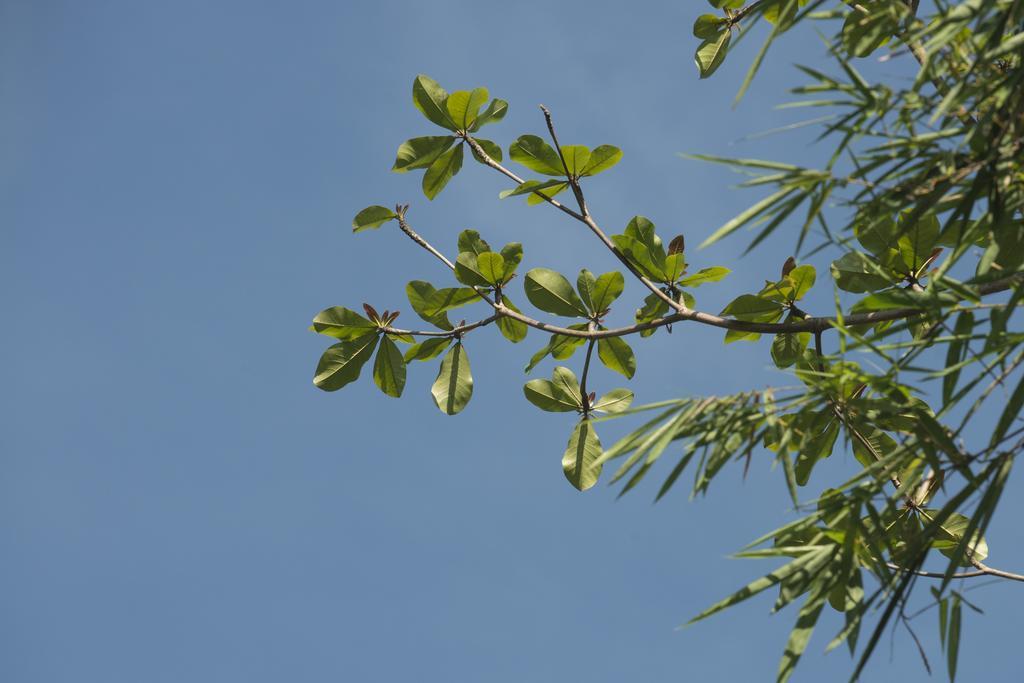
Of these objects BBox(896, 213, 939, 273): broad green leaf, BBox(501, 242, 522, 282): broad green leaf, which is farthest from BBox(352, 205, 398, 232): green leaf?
BBox(896, 213, 939, 273): broad green leaf

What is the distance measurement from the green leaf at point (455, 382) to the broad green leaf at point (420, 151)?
1.58 feet

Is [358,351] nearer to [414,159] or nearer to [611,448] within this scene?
[414,159]

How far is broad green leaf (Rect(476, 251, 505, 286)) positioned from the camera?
7.53ft

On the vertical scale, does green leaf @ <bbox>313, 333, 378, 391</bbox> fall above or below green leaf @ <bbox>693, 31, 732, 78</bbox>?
below

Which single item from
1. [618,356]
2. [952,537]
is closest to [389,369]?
[618,356]

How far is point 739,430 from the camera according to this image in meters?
1.76

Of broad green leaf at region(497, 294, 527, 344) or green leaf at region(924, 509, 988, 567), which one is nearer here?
green leaf at region(924, 509, 988, 567)

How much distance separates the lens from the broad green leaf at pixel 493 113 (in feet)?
8.11

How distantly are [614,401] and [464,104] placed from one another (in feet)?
2.76

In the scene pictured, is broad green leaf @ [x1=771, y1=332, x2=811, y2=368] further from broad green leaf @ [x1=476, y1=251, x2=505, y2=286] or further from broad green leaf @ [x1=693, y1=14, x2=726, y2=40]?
broad green leaf @ [x1=693, y1=14, x2=726, y2=40]

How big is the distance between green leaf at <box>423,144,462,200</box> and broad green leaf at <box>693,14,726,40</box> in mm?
771

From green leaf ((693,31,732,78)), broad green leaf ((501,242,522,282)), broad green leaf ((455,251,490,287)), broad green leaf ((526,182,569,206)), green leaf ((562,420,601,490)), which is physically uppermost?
green leaf ((693,31,732,78))

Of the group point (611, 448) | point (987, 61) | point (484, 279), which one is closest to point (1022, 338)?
point (987, 61)

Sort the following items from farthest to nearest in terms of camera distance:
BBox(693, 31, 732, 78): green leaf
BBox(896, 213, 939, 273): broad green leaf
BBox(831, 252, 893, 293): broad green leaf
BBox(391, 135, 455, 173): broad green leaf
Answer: BBox(693, 31, 732, 78): green leaf
BBox(391, 135, 455, 173): broad green leaf
BBox(831, 252, 893, 293): broad green leaf
BBox(896, 213, 939, 273): broad green leaf
